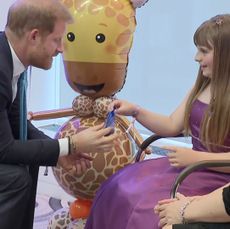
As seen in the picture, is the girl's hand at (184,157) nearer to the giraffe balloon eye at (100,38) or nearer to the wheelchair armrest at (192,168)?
the wheelchair armrest at (192,168)

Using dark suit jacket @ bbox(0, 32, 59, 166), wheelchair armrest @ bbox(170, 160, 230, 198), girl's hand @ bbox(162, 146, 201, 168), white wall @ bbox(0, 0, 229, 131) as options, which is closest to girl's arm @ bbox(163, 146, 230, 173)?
girl's hand @ bbox(162, 146, 201, 168)

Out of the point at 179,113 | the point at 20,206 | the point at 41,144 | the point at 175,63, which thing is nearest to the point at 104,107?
the point at 179,113

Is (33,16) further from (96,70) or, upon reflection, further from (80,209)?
(80,209)

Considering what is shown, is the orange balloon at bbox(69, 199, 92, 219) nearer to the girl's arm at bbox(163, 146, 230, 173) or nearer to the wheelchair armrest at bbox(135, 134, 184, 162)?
the wheelchair armrest at bbox(135, 134, 184, 162)

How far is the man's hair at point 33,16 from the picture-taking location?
4.99 feet

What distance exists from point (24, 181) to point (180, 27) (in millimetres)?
2236

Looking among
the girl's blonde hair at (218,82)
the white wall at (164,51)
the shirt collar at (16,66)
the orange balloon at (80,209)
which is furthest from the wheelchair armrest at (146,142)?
the white wall at (164,51)

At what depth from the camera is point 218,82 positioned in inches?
65.0

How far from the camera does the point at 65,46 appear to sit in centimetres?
198

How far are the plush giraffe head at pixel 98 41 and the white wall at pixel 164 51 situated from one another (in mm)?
1536

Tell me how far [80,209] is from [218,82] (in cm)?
86

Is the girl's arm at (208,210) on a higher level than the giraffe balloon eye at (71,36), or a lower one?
lower

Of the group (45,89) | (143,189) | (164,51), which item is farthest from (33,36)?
(45,89)

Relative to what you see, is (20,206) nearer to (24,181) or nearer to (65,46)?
(24,181)
